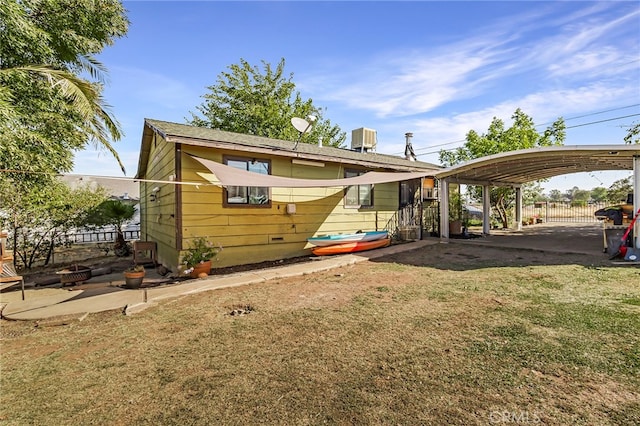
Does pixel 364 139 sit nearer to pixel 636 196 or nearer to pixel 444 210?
pixel 444 210

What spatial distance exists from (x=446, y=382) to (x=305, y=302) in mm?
2486

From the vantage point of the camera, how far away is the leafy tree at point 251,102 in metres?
21.5

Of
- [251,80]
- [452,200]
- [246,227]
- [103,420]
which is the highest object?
[251,80]

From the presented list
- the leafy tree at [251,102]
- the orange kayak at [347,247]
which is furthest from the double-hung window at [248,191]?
the leafy tree at [251,102]

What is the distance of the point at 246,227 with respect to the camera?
7461 millimetres

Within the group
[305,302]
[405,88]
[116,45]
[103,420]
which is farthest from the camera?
[405,88]

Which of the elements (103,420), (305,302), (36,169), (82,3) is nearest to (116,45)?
(82,3)

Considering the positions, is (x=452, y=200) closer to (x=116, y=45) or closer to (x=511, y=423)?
(x=511, y=423)

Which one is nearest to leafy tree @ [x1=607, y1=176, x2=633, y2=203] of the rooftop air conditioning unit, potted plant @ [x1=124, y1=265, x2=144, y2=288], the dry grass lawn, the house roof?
the house roof

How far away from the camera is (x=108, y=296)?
4941mm

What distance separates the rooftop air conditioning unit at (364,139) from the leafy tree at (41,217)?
10.3 meters

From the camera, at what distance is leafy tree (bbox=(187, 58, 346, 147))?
70.4 ft

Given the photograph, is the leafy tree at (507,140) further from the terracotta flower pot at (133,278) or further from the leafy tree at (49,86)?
the leafy tree at (49,86)

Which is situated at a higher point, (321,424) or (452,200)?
(452,200)
